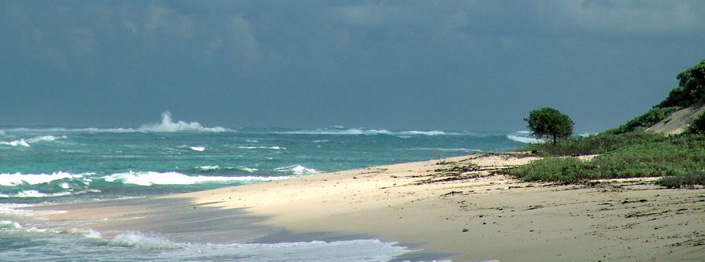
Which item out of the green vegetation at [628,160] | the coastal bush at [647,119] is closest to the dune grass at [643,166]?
the green vegetation at [628,160]

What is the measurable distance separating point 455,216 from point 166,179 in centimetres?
2018

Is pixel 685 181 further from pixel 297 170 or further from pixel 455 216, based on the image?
pixel 297 170

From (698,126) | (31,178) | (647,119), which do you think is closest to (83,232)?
(31,178)

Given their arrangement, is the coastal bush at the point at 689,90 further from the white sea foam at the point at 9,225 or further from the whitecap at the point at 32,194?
the white sea foam at the point at 9,225

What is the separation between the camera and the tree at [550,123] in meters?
29.9

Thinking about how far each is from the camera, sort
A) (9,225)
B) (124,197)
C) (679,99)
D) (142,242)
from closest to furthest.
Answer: (142,242) → (9,225) → (124,197) → (679,99)

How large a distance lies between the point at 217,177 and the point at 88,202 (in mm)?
11163

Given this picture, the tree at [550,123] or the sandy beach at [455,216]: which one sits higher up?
the tree at [550,123]

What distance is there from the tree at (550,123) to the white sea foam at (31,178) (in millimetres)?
16892

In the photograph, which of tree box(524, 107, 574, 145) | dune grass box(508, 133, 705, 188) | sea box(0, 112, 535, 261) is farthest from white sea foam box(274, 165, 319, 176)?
dune grass box(508, 133, 705, 188)

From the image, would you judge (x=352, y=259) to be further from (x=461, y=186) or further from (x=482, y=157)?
(x=482, y=157)

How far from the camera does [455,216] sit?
40.7 ft

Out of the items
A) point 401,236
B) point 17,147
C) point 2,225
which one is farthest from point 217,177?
point 17,147

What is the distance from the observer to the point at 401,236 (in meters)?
11.4
